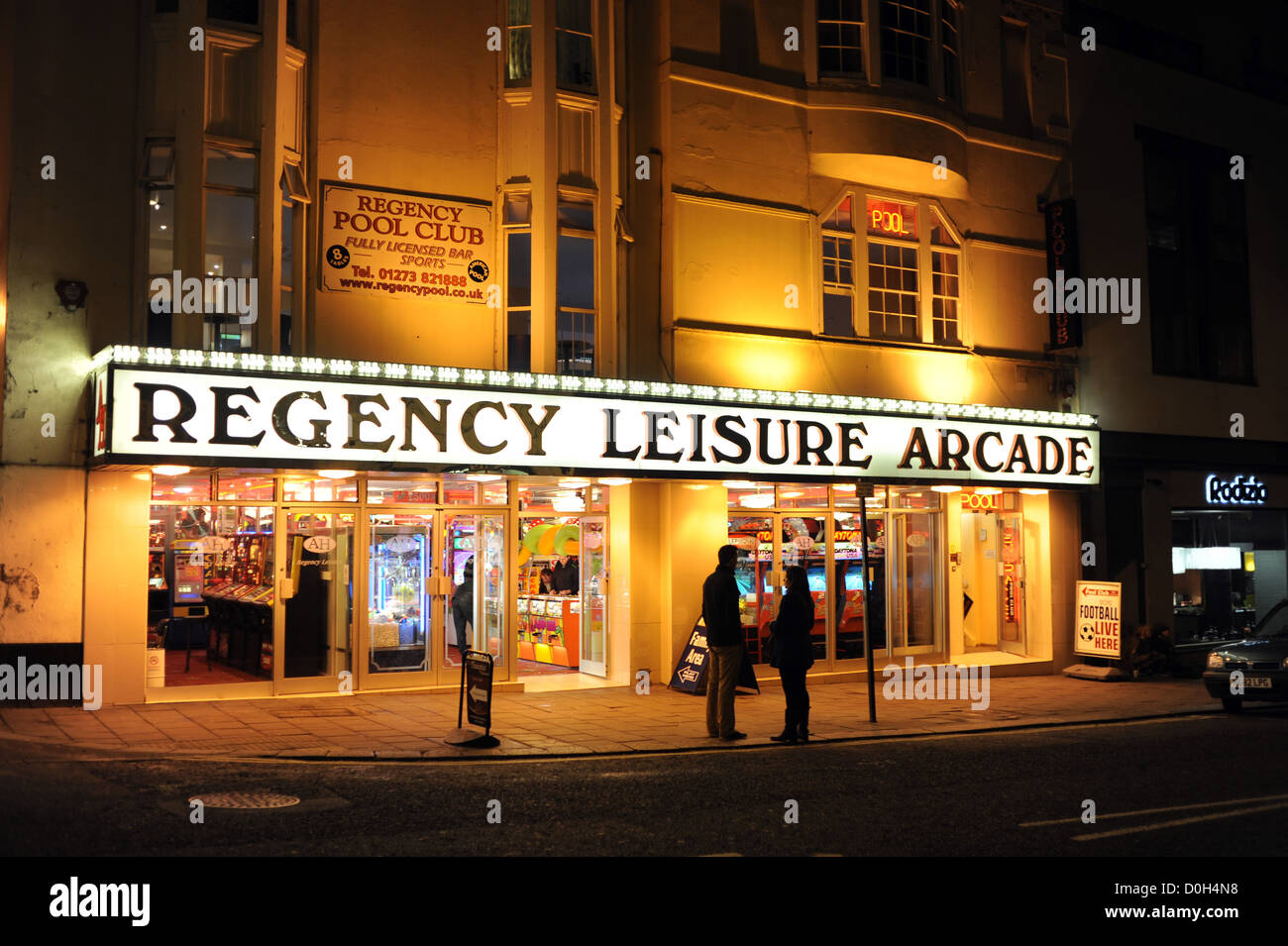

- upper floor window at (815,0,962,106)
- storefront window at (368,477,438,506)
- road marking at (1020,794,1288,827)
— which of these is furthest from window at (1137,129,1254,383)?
road marking at (1020,794,1288,827)

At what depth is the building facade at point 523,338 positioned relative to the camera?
46.2 ft

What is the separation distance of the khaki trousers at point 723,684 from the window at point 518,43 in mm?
9088

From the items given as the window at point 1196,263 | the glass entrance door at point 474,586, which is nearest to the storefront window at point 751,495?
the glass entrance door at point 474,586

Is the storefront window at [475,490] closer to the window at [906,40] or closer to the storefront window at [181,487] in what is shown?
the storefront window at [181,487]

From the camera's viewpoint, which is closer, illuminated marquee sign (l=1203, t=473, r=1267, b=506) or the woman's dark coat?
the woman's dark coat

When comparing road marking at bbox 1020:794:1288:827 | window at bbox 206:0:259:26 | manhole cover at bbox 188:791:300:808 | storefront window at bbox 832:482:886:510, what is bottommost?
road marking at bbox 1020:794:1288:827

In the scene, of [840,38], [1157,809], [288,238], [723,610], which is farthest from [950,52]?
[1157,809]

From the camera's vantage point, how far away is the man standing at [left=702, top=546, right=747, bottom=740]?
13.0 meters

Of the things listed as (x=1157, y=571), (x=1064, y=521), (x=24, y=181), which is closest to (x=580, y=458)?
(x=24, y=181)

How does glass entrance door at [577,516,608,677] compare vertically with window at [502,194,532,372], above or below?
below

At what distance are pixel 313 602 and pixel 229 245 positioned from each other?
4847 mm

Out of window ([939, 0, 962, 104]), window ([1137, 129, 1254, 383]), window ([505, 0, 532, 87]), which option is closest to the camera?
window ([505, 0, 532, 87])

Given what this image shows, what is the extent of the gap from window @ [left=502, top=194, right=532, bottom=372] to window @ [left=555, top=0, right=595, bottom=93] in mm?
1960

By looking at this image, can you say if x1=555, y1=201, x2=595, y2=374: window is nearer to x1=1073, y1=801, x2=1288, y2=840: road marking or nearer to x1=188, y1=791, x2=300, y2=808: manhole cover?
x1=188, y1=791, x2=300, y2=808: manhole cover
